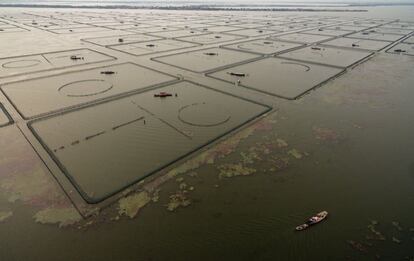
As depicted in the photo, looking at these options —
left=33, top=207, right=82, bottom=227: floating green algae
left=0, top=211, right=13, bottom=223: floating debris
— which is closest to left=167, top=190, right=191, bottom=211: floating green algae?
left=33, top=207, right=82, bottom=227: floating green algae

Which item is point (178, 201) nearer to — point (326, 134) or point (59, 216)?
point (59, 216)

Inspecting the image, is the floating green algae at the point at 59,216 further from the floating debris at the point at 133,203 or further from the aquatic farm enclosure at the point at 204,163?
the floating debris at the point at 133,203

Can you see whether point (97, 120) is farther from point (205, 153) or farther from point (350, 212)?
point (350, 212)

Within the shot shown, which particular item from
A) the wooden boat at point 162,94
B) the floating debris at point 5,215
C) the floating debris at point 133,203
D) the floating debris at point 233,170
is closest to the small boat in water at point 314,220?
the floating debris at point 233,170

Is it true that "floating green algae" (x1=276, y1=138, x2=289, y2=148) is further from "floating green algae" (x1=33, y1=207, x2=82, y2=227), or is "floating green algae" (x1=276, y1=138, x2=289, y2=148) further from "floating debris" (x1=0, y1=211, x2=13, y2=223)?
"floating debris" (x1=0, y1=211, x2=13, y2=223)

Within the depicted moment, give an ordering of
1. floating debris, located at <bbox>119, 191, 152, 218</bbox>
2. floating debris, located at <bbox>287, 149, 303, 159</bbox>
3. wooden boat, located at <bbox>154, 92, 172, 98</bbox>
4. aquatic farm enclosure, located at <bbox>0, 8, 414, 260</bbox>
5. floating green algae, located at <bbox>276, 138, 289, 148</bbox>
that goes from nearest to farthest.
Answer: aquatic farm enclosure, located at <bbox>0, 8, 414, 260</bbox> < floating debris, located at <bbox>119, 191, 152, 218</bbox> < floating debris, located at <bbox>287, 149, 303, 159</bbox> < floating green algae, located at <bbox>276, 138, 289, 148</bbox> < wooden boat, located at <bbox>154, 92, 172, 98</bbox>

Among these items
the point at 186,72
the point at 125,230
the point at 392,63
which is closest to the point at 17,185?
the point at 125,230

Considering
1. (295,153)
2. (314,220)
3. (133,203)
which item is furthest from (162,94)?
(314,220)
